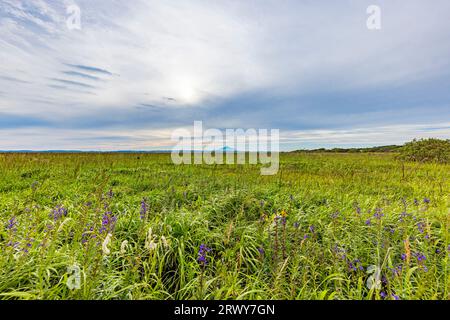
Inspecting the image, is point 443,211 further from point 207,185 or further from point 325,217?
point 207,185

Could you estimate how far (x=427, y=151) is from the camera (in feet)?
54.9

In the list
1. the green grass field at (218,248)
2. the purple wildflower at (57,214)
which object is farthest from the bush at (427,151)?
the purple wildflower at (57,214)

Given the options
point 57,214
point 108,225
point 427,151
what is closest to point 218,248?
point 108,225

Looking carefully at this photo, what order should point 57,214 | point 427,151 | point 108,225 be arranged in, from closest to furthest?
point 108,225 → point 57,214 → point 427,151

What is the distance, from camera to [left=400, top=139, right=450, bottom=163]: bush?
50.6 ft

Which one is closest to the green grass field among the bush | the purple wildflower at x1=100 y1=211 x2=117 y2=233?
the purple wildflower at x1=100 y1=211 x2=117 y2=233

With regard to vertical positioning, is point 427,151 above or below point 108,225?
above

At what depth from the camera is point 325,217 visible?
3922 millimetres

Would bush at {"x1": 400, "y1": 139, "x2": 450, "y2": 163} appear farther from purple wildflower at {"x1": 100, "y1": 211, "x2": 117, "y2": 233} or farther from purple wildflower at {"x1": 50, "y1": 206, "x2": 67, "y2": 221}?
purple wildflower at {"x1": 50, "y1": 206, "x2": 67, "y2": 221}

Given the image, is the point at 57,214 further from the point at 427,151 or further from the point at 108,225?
the point at 427,151

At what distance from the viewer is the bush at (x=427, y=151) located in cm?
1543
